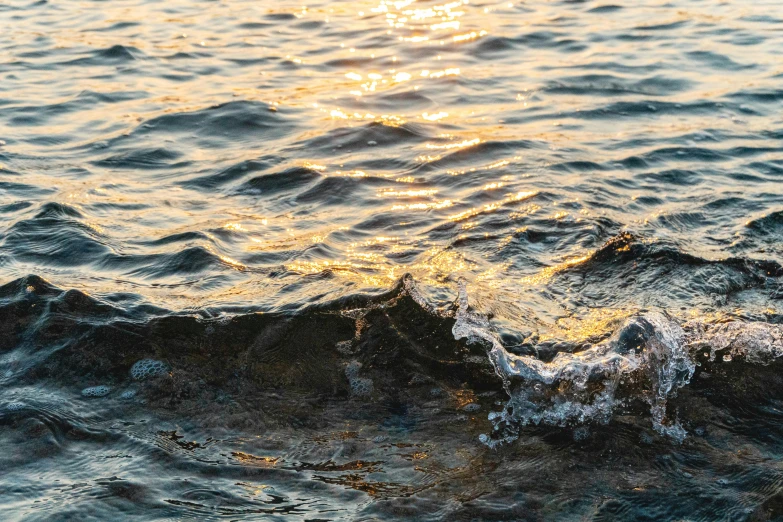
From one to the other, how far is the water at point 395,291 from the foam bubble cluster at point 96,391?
0.02 metres

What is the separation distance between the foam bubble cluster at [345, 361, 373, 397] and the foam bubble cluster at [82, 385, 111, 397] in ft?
3.69

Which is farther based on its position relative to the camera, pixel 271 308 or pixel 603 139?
pixel 603 139

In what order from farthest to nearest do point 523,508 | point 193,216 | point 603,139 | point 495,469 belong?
point 603,139, point 193,216, point 495,469, point 523,508

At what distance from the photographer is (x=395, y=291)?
15.3 ft

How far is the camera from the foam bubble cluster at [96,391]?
4004 mm

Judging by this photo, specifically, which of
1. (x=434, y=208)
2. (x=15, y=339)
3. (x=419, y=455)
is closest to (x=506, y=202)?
(x=434, y=208)

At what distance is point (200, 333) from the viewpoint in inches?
175

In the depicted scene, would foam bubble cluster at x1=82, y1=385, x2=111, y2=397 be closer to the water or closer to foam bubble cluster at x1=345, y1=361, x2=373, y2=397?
the water

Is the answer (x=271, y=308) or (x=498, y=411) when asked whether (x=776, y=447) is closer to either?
(x=498, y=411)

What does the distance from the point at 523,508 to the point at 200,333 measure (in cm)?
197

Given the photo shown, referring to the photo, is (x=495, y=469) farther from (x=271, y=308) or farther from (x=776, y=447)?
(x=271, y=308)

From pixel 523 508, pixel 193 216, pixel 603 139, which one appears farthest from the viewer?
pixel 603 139

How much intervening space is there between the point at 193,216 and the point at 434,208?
1.64 meters

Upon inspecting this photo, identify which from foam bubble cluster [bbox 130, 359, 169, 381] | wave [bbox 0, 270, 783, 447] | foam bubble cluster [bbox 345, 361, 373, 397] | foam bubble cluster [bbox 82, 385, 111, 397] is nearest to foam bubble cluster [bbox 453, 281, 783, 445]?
wave [bbox 0, 270, 783, 447]
